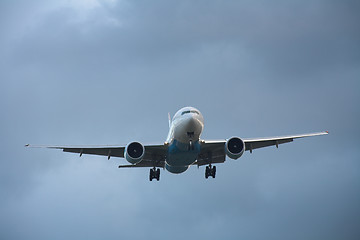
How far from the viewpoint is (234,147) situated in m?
38.1

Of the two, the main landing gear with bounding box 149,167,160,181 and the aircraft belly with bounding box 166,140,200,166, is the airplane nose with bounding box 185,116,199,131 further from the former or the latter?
the main landing gear with bounding box 149,167,160,181

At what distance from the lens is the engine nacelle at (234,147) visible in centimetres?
3772

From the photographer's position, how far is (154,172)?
1719 inches

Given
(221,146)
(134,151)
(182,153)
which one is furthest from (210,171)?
(134,151)

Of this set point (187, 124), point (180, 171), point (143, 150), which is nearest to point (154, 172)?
point (180, 171)

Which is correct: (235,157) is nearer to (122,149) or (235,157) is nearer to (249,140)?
(249,140)

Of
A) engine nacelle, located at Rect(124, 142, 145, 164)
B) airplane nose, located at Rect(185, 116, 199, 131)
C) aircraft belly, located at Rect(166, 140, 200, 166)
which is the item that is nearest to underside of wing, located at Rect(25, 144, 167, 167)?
aircraft belly, located at Rect(166, 140, 200, 166)

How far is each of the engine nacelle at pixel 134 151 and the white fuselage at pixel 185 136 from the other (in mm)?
2186

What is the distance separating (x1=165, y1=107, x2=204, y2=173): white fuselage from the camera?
1419 inches

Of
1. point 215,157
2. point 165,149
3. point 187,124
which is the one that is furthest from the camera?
point 215,157

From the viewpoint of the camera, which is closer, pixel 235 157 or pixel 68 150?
pixel 235 157

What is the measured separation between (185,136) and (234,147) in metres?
4.03

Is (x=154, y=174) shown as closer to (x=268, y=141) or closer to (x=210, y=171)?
(x=210, y=171)

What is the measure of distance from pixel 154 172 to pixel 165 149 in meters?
4.87
